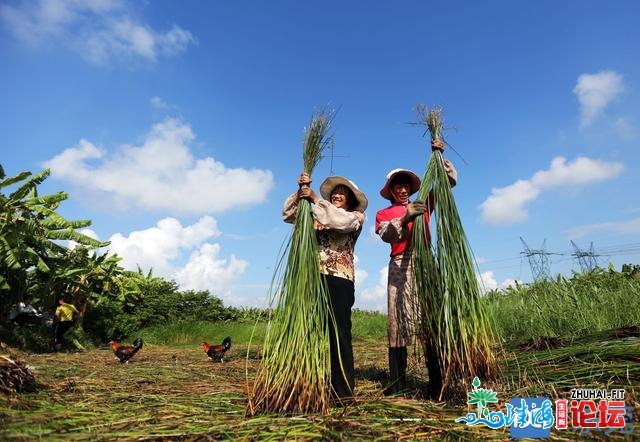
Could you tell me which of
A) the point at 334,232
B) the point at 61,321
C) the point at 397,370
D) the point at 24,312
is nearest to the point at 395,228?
the point at 334,232

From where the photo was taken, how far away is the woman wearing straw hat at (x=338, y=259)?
9.39 feet

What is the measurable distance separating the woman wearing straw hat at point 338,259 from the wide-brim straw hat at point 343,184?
0.02 m

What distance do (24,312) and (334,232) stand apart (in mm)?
9944

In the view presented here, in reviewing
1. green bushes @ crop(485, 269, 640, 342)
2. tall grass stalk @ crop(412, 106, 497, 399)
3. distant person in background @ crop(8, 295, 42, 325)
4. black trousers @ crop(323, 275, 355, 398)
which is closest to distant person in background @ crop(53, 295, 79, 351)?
distant person in background @ crop(8, 295, 42, 325)

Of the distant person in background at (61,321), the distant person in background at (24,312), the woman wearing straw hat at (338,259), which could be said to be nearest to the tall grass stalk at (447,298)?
the woman wearing straw hat at (338,259)

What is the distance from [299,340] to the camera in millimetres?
2613

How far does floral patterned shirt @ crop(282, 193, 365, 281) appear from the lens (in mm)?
2916

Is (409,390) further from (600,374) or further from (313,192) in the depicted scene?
(313,192)

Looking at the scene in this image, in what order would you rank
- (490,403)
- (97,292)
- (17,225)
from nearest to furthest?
(490,403) < (17,225) < (97,292)

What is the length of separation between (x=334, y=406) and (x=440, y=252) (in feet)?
4.00

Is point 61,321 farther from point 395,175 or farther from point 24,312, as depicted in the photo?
point 395,175

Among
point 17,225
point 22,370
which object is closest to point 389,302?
point 22,370

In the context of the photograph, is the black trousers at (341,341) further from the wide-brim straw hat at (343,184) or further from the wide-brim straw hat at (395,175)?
the wide-brim straw hat at (395,175)

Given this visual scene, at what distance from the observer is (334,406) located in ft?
8.83
